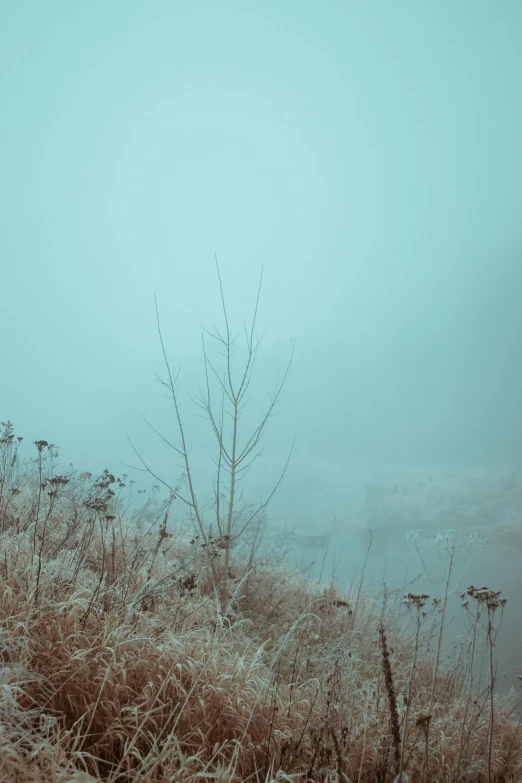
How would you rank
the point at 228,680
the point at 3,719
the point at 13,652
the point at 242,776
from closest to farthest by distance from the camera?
the point at 3,719, the point at 242,776, the point at 13,652, the point at 228,680

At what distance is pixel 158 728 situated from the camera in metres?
2.07

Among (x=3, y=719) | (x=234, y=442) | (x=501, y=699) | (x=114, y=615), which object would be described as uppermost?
(x=234, y=442)

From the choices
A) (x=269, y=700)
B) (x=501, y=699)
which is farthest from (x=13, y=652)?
(x=501, y=699)

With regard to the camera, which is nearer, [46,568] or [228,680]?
[228,680]

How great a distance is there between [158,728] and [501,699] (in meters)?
5.78

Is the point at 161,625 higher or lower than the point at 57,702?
higher

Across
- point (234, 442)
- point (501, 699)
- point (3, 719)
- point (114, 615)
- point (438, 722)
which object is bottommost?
point (501, 699)

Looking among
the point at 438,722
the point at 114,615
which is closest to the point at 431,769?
the point at 438,722

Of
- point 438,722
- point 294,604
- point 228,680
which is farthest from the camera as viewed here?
point 294,604

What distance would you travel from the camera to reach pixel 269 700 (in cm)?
249

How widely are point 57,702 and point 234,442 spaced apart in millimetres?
3439

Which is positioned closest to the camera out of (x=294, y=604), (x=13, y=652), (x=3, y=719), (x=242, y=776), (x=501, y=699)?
(x=3, y=719)

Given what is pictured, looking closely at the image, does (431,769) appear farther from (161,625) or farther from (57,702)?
(57,702)

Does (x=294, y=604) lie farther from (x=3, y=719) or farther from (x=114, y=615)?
(x=3, y=719)
